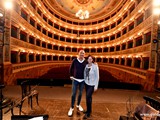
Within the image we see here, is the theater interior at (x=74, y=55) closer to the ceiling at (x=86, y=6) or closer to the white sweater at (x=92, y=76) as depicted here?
the ceiling at (x=86, y=6)

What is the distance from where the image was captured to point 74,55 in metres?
38.2

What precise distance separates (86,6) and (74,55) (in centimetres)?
1278

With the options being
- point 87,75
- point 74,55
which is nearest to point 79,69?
point 87,75

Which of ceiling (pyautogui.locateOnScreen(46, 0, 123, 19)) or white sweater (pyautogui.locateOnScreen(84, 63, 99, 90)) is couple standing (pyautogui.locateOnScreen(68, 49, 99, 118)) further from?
ceiling (pyautogui.locateOnScreen(46, 0, 123, 19))

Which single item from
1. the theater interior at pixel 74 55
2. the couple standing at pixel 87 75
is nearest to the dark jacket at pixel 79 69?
the couple standing at pixel 87 75

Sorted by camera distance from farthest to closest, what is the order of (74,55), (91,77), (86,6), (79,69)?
(74,55)
(86,6)
(79,69)
(91,77)

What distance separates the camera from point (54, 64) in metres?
28.9

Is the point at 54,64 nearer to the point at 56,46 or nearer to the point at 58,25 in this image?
the point at 56,46

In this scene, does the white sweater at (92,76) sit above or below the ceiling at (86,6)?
below

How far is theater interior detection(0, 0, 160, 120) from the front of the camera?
17.3 feet

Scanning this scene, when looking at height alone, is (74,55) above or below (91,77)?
above

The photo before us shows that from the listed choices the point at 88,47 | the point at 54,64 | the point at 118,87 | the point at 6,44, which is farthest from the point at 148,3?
the point at 88,47

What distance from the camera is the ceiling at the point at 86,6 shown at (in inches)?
1209

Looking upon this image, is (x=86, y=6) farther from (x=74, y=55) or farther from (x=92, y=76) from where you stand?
(x=92, y=76)
